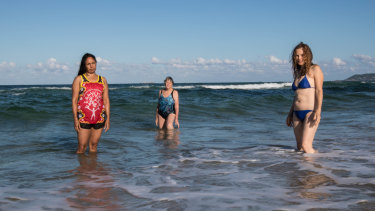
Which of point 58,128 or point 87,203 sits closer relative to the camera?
point 87,203

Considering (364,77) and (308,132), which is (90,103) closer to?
(308,132)

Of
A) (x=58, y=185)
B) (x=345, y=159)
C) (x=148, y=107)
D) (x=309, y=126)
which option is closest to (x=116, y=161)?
(x=58, y=185)

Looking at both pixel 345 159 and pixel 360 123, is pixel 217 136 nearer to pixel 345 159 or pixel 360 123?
pixel 345 159

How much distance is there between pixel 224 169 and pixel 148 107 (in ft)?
35.6

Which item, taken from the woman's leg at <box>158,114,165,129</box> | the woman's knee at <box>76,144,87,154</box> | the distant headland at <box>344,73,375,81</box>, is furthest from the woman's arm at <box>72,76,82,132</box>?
the distant headland at <box>344,73,375,81</box>

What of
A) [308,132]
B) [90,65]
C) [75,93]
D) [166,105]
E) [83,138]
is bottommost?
[83,138]

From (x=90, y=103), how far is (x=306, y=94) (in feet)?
11.8

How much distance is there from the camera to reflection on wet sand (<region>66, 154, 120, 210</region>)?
3729 mm

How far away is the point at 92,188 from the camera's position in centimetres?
434

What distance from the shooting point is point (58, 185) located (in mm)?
4520

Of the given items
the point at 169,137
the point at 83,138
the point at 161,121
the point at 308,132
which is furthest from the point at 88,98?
the point at 161,121

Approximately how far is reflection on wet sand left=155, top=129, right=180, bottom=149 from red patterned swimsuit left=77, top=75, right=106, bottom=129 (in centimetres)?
188

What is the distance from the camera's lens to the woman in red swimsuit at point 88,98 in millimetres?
6035

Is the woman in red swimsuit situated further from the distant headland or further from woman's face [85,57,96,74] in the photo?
the distant headland
